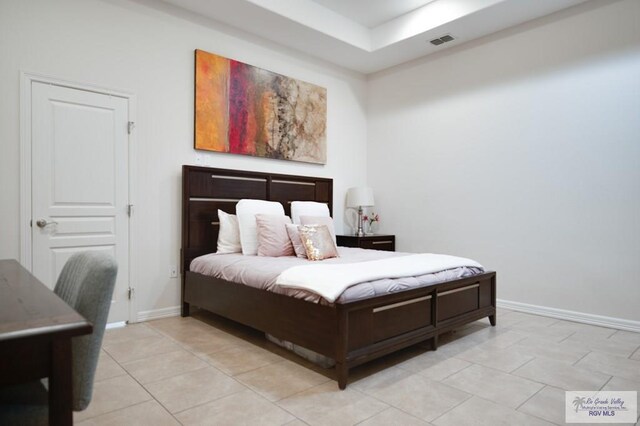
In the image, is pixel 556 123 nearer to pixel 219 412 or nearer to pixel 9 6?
pixel 219 412

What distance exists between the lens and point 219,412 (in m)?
1.94

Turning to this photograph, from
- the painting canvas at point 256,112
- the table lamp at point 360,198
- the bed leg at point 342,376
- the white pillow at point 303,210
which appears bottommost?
the bed leg at point 342,376

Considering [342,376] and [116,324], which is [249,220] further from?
[342,376]

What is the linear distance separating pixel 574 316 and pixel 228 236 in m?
3.25

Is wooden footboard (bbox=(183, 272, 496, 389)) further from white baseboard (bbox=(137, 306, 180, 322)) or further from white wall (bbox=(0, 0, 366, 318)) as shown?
white wall (bbox=(0, 0, 366, 318))

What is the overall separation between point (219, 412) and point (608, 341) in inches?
116

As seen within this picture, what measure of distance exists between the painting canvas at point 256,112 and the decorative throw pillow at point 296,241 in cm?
109

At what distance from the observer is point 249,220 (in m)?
3.69

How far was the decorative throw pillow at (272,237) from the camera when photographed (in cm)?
349

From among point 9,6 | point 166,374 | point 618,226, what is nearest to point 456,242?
point 618,226

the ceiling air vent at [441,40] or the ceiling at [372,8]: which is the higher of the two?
the ceiling at [372,8]

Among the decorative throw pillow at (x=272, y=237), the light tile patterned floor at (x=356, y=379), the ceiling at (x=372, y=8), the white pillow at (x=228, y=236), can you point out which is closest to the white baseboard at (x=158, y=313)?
the light tile patterned floor at (x=356, y=379)

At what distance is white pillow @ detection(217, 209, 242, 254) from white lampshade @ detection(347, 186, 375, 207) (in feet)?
5.96

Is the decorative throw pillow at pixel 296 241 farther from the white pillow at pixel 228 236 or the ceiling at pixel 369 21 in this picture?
the ceiling at pixel 369 21
